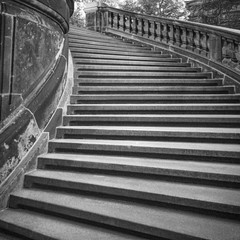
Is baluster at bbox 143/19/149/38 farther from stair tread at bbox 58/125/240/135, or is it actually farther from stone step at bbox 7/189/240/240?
stone step at bbox 7/189/240/240

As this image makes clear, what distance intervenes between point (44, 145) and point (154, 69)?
312 centimetres

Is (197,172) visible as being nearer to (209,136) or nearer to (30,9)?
(209,136)

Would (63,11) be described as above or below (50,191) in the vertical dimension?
above

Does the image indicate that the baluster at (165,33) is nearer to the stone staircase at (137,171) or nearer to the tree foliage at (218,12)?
the stone staircase at (137,171)

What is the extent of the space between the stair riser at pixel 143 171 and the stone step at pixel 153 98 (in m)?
1.43

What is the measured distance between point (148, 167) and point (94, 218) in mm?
787

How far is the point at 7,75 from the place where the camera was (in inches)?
94.7

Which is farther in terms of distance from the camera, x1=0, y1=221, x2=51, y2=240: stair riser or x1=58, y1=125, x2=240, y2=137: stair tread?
x1=58, y1=125, x2=240, y2=137: stair tread

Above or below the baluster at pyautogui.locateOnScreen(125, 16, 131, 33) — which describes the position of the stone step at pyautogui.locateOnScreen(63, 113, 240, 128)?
below

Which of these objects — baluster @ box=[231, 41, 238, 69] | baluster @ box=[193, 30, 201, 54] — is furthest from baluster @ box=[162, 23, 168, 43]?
baluster @ box=[231, 41, 238, 69]

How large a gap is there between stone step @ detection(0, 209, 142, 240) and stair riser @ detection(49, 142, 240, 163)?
95 cm

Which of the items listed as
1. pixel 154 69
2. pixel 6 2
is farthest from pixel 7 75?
pixel 154 69

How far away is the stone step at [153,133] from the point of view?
2.91 metres

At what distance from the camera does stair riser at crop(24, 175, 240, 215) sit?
1.99 metres
